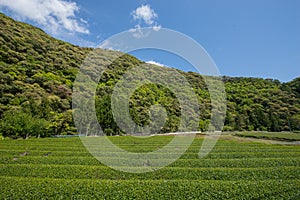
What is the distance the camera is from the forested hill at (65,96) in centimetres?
4588

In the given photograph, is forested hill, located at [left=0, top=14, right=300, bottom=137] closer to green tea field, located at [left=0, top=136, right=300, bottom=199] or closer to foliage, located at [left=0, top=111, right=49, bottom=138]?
foliage, located at [left=0, top=111, right=49, bottom=138]

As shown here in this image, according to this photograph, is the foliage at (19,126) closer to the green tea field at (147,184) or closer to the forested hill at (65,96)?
the forested hill at (65,96)

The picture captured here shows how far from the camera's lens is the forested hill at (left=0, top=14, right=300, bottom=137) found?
45.9 metres

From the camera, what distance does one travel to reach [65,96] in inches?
2494

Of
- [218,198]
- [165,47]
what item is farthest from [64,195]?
[165,47]

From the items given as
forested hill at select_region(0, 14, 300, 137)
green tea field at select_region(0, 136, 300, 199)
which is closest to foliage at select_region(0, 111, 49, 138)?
forested hill at select_region(0, 14, 300, 137)

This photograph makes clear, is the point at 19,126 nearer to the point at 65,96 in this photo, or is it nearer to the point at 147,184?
the point at 65,96

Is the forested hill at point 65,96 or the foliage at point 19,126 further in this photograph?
the forested hill at point 65,96

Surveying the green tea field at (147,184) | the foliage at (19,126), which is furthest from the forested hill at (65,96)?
the green tea field at (147,184)

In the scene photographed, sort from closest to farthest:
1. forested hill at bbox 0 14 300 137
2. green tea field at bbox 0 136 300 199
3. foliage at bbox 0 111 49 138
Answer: green tea field at bbox 0 136 300 199 → foliage at bbox 0 111 49 138 → forested hill at bbox 0 14 300 137

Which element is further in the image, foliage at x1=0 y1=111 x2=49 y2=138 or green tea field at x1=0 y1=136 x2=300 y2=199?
foliage at x1=0 y1=111 x2=49 y2=138

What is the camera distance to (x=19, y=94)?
5447cm

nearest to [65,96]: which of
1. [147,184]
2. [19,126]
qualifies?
[19,126]

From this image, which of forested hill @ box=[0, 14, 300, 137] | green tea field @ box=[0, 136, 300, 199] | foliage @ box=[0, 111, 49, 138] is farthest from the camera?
forested hill @ box=[0, 14, 300, 137]
